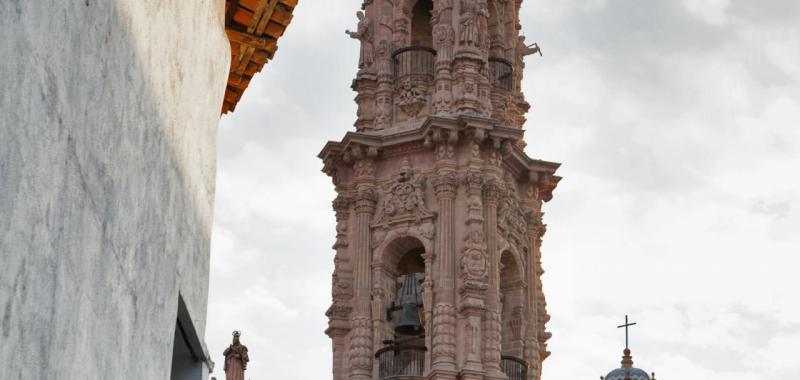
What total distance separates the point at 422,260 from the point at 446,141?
11.2 ft

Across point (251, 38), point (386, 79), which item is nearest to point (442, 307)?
point (386, 79)

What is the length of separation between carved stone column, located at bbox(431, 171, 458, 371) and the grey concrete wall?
2770cm

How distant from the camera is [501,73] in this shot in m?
44.4

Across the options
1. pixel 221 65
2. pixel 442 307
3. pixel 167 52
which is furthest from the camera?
pixel 442 307

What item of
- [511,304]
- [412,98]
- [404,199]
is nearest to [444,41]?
[412,98]

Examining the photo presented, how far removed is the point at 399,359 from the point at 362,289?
2.20 meters

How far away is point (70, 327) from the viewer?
7.25 meters

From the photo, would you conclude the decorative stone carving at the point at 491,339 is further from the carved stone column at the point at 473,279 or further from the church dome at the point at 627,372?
the church dome at the point at 627,372

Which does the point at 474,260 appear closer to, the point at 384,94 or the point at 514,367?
the point at 514,367

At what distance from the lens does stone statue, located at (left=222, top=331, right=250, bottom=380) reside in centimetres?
3344

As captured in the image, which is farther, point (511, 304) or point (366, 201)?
point (511, 304)

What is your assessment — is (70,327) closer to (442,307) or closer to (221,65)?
(221,65)

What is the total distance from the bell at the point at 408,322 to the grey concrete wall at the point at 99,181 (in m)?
29.0

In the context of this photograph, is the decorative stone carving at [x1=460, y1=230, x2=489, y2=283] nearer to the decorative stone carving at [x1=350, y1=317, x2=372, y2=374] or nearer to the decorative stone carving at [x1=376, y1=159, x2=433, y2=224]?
the decorative stone carving at [x1=376, y1=159, x2=433, y2=224]
